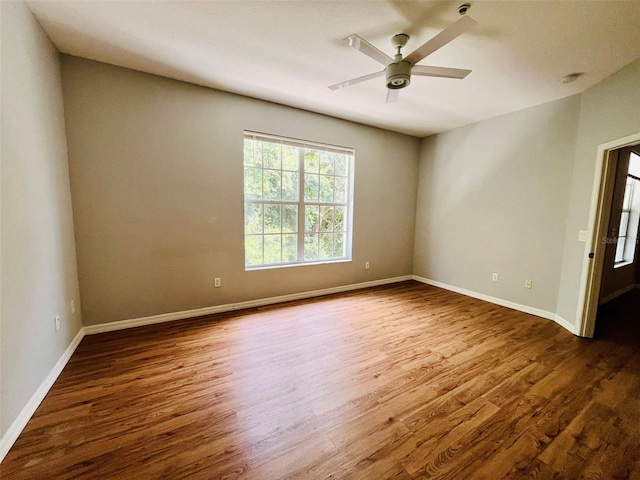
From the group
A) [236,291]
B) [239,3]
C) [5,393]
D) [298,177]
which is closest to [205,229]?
[236,291]

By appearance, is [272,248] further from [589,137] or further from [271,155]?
[589,137]

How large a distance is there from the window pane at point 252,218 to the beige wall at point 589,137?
3.62 m

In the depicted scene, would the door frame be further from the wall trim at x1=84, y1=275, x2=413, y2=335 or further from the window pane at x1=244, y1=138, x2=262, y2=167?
the window pane at x1=244, y1=138, x2=262, y2=167

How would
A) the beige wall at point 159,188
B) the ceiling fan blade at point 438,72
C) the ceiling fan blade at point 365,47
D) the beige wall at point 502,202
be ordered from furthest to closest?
the beige wall at point 502,202, the beige wall at point 159,188, the ceiling fan blade at point 438,72, the ceiling fan blade at point 365,47

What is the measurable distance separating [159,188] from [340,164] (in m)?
2.45

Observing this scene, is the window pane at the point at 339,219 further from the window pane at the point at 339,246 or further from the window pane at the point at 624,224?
the window pane at the point at 624,224

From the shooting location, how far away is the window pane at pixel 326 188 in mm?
3779

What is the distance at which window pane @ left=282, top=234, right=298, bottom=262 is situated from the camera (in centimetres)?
355

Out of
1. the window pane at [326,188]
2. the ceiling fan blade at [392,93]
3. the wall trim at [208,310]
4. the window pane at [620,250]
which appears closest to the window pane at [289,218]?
the window pane at [326,188]

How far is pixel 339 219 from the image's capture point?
158 inches

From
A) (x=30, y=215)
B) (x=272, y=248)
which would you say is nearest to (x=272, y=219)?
(x=272, y=248)

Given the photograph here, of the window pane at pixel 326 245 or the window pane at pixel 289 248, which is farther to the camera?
the window pane at pixel 326 245

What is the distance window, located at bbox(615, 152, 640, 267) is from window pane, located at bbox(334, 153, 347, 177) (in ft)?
13.3

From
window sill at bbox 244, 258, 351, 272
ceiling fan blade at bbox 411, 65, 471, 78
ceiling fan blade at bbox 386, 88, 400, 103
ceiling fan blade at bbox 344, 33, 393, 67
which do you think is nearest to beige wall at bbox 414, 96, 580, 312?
window sill at bbox 244, 258, 351, 272
